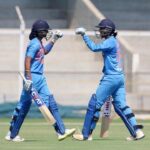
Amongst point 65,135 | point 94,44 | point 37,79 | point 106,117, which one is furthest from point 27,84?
point 106,117

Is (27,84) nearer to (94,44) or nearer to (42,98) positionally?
(42,98)

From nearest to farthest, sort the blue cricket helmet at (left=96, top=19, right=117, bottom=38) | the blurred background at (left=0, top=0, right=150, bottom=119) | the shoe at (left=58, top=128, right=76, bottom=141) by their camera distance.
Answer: the shoe at (left=58, top=128, right=76, bottom=141) → the blue cricket helmet at (left=96, top=19, right=117, bottom=38) → the blurred background at (left=0, top=0, right=150, bottom=119)

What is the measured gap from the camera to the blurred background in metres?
27.8

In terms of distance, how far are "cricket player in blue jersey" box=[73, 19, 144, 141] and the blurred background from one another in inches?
334

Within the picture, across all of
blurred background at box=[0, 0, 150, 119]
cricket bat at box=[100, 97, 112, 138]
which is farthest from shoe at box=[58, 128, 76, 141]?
blurred background at box=[0, 0, 150, 119]

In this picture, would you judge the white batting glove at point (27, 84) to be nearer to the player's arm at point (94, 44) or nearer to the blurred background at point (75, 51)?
the player's arm at point (94, 44)

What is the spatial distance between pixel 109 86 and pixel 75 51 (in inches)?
571

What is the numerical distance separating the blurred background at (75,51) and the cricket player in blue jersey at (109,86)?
27.9ft

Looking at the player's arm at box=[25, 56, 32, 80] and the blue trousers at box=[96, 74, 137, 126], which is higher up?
the player's arm at box=[25, 56, 32, 80]

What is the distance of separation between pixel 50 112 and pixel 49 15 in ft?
59.9

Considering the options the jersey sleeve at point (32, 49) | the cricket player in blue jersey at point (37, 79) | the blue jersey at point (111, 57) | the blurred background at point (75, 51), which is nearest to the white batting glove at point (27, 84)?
the cricket player in blue jersey at point (37, 79)

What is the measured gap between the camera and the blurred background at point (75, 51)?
27792mm

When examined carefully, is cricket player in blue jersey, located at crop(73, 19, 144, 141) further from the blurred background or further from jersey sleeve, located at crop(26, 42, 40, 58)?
the blurred background

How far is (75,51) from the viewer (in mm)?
30156
